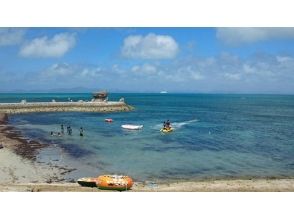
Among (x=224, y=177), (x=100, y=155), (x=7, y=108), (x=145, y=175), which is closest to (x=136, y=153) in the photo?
(x=100, y=155)

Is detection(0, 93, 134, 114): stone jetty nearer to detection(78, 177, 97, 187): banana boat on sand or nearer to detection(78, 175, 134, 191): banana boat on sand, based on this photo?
detection(78, 177, 97, 187): banana boat on sand

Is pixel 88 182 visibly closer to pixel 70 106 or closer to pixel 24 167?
pixel 24 167

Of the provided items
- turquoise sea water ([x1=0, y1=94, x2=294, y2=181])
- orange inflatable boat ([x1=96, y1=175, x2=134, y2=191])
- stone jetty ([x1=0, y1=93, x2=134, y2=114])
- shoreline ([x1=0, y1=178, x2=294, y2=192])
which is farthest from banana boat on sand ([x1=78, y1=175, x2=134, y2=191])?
stone jetty ([x1=0, y1=93, x2=134, y2=114])

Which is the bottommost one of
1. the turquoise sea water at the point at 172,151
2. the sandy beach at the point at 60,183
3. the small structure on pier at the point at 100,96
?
the sandy beach at the point at 60,183

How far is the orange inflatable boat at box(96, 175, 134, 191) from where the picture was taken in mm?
19031

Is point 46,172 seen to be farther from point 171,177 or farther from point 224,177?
point 224,177

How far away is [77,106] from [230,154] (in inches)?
1642

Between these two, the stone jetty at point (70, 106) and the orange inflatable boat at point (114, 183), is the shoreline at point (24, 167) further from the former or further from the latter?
the stone jetty at point (70, 106)

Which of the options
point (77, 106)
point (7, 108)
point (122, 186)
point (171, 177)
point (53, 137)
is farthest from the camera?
point (77, 106)

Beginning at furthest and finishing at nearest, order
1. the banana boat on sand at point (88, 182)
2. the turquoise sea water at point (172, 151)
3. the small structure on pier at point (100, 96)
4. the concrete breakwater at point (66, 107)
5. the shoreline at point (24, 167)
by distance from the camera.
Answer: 1. the small structure on pier at point (100, 96)
2. the concrete breakwater at point (66, 107)
3. the turquoise sea water at point (172, 151)
4. the shoreline at point (24, 167)
5. the banana boat on sand at point (88, 182)

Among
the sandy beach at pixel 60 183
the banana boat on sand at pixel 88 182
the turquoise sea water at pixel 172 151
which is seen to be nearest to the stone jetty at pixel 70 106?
the turquoise sea water at pixel 172 151

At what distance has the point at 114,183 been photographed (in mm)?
19094

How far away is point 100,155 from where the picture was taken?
27.9m

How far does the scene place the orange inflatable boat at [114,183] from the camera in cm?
1903
